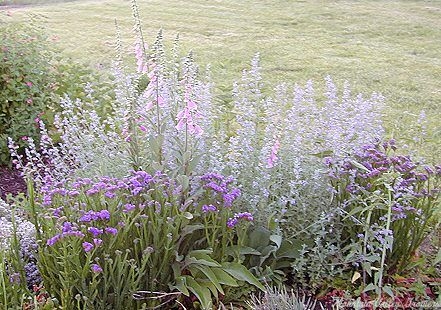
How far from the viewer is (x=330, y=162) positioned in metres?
2.89

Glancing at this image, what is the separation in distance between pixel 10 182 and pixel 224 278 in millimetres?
2471

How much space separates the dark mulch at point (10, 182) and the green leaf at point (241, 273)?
2.16m

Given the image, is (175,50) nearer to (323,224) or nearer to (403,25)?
(323,224)

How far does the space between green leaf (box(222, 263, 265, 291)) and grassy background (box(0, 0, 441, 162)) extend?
2.56 metres

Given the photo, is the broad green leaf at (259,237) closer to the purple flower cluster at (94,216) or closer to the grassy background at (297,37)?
the purple flower cluster at (94,216)

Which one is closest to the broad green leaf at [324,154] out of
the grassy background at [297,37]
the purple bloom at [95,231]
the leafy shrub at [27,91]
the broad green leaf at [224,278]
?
the broad green leaf at [224,278]

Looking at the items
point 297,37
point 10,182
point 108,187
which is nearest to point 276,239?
point 108,187

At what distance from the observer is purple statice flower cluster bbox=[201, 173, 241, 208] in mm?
2613

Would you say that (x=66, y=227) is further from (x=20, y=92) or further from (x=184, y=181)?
(x=20, y=92)

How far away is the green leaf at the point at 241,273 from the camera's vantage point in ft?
8.55

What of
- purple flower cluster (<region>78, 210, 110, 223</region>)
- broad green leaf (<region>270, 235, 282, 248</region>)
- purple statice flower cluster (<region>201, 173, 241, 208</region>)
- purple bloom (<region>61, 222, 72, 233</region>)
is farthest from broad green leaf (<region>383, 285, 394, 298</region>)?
purple bloom (<region>61, 222, 72, 233</region>)

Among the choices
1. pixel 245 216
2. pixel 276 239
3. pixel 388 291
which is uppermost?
pixel 245 216

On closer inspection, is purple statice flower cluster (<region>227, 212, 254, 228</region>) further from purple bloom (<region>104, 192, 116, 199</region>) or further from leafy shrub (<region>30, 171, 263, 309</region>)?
purple bloom (<region>104, 192, 116, 199</region>)

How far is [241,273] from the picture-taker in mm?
2639
